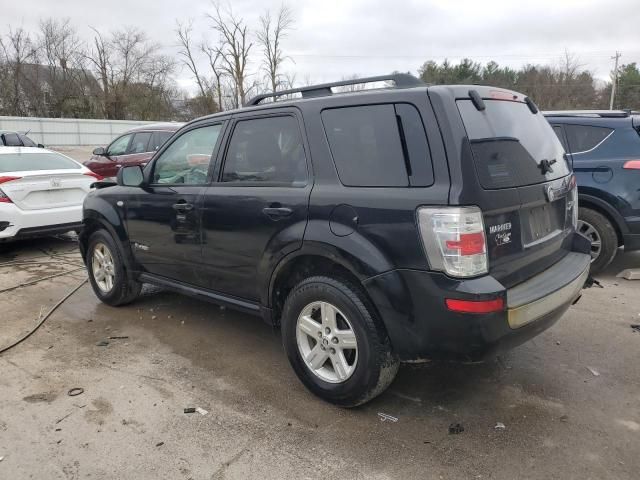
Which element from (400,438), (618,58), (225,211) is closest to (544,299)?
(400,438)

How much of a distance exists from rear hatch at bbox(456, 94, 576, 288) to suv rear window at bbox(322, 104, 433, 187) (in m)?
0.25

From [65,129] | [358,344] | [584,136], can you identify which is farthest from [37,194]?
[65,129]

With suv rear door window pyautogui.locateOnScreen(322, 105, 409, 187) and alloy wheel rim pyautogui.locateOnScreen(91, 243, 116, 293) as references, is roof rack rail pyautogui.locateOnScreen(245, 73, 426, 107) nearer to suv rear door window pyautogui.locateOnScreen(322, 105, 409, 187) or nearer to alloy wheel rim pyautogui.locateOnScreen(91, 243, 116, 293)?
suv rear door window pyautogui.locateOnScreen(322, 105, 409, 187)

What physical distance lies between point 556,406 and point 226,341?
2.51 meters

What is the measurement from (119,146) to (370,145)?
→ 1059 cm

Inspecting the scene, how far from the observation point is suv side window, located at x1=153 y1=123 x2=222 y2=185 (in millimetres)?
3945

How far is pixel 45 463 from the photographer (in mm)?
2682

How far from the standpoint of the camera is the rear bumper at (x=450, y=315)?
2533 millimetres

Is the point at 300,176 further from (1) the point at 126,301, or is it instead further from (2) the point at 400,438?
(1) the point at 126,301

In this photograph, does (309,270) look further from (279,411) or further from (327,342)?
(279,411)

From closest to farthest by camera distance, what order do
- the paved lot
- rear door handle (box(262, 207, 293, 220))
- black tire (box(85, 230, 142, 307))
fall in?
1. the paved lot
2. rear door handle (box(262, 207, 293, 220))
3. black tire (box(85, 230, 142, 307))

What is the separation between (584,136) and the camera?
18.9ft

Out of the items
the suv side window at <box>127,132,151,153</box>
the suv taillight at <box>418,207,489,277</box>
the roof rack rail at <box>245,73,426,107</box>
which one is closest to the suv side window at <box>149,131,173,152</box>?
the suv side window at <box>127,132,151,153</box>

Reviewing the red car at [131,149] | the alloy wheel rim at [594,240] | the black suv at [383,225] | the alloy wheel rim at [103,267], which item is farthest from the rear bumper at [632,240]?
the red car at [131,149]
